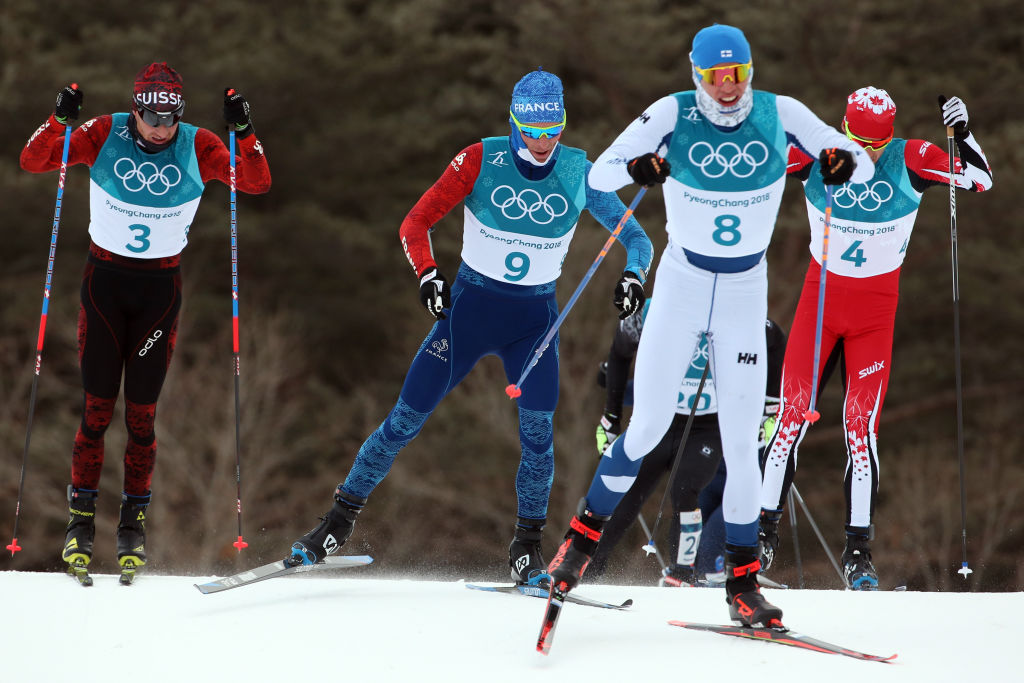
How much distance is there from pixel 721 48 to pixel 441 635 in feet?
8.32

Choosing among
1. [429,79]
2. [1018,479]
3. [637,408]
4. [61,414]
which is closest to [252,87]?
[429,79]

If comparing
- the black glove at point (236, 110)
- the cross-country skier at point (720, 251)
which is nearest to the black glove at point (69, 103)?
the black glove at point (236, 110)

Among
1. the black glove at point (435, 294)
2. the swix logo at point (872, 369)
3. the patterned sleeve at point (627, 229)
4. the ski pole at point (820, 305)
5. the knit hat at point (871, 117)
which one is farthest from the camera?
the swix logo at point (872, 369)

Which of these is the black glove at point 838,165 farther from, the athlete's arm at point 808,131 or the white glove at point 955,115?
the white glove at point 955,115

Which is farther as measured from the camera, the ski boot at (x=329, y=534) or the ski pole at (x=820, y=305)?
the ski boot at (x=329, y=534)

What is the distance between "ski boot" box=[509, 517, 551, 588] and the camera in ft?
18.5

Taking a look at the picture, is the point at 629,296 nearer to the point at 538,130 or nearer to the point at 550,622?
the point at 538,130

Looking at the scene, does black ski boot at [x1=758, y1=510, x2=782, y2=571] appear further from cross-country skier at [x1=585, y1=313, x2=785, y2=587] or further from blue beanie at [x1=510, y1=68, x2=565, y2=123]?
blue beanie at [x1=510, y1=68, x2=565, y2=123]

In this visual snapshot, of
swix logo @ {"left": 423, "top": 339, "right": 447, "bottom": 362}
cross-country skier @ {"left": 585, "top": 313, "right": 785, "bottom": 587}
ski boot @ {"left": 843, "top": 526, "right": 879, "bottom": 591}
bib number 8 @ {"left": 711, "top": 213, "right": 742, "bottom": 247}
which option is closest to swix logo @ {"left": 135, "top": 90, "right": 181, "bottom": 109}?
swix logo @ {"left": 423, "top": 339, "right": 447, "bottom": 362}

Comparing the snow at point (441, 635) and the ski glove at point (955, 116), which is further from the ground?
the ski glove at point (955, 116)

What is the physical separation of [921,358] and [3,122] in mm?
14556

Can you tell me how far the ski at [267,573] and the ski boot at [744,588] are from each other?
1.85m

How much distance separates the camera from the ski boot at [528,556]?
5637mm

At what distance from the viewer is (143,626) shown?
4.88 metres
